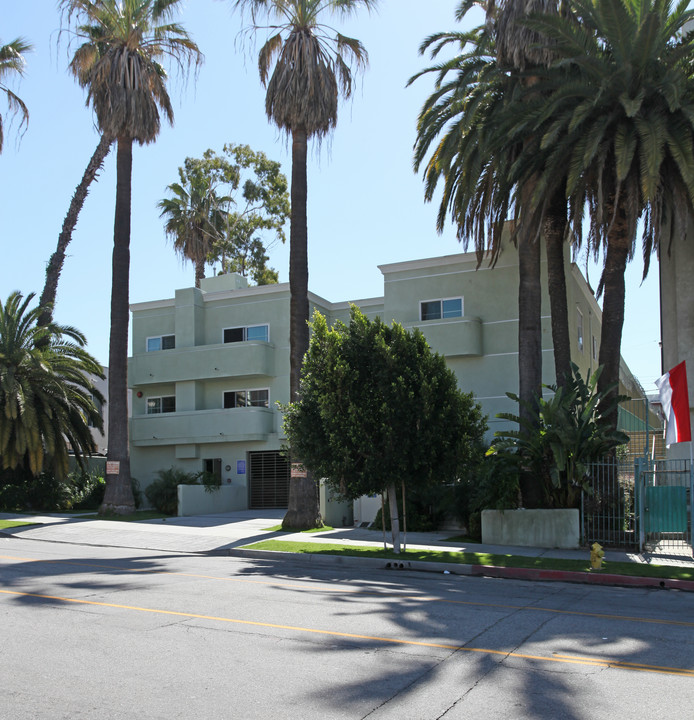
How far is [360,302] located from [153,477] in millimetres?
11895

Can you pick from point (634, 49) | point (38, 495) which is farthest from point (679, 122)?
point (38, 495)

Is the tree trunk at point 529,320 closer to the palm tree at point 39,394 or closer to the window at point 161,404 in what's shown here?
the palm tree at point 39,394

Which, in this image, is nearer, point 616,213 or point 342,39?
Result: point 616,213

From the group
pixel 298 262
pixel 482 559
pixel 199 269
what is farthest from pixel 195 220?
pixel 482 559

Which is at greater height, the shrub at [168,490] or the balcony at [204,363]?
the balcony at [204,363]

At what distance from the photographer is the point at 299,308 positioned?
873 inches

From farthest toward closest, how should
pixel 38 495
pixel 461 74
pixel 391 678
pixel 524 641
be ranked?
pixel 38 495 < pixel 461 74 < pixel 524 641 < pixel 391 678

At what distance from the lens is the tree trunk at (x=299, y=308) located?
71.3 ft

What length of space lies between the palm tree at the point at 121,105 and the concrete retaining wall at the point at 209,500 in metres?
2.33

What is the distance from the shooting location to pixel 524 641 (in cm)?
763

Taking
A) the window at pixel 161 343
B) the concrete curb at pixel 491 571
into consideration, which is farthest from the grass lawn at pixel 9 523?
the window at pixel 161 343

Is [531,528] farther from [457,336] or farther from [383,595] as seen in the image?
[457,336]

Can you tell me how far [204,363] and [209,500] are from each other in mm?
6039

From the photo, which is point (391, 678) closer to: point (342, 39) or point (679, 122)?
point (679, 122)
